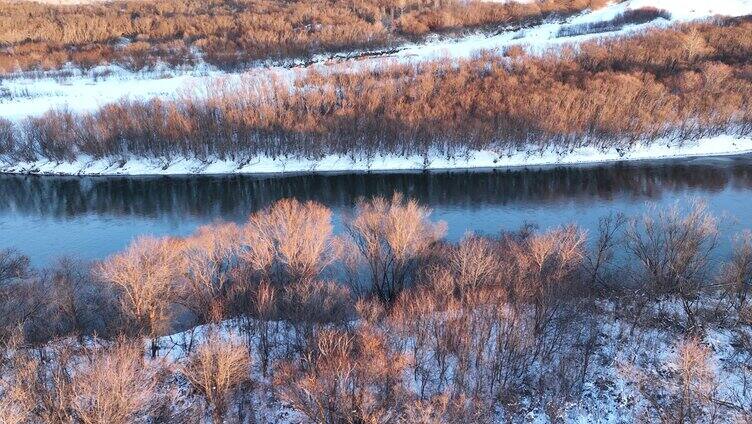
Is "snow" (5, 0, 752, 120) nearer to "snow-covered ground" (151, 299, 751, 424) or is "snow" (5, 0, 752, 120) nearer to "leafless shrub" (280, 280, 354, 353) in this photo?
"leafless shrub" (280, 280, 354, 353)

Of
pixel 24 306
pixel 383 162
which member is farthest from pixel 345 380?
pixel 383 162

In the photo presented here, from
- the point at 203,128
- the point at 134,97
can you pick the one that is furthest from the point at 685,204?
the point at 134,97

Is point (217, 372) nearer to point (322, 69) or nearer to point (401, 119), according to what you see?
point (401, 119)

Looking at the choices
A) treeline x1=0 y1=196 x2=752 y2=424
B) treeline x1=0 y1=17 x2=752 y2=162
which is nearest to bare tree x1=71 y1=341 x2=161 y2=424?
treeline x1=0 y1=196 x2=752 y2=424

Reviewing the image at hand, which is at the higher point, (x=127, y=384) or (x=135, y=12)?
(x=135, y=12)

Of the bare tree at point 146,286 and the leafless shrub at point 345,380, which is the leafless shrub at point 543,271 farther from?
the bare tree at point 146,286

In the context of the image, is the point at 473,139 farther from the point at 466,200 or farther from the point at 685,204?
the point at 685,204
